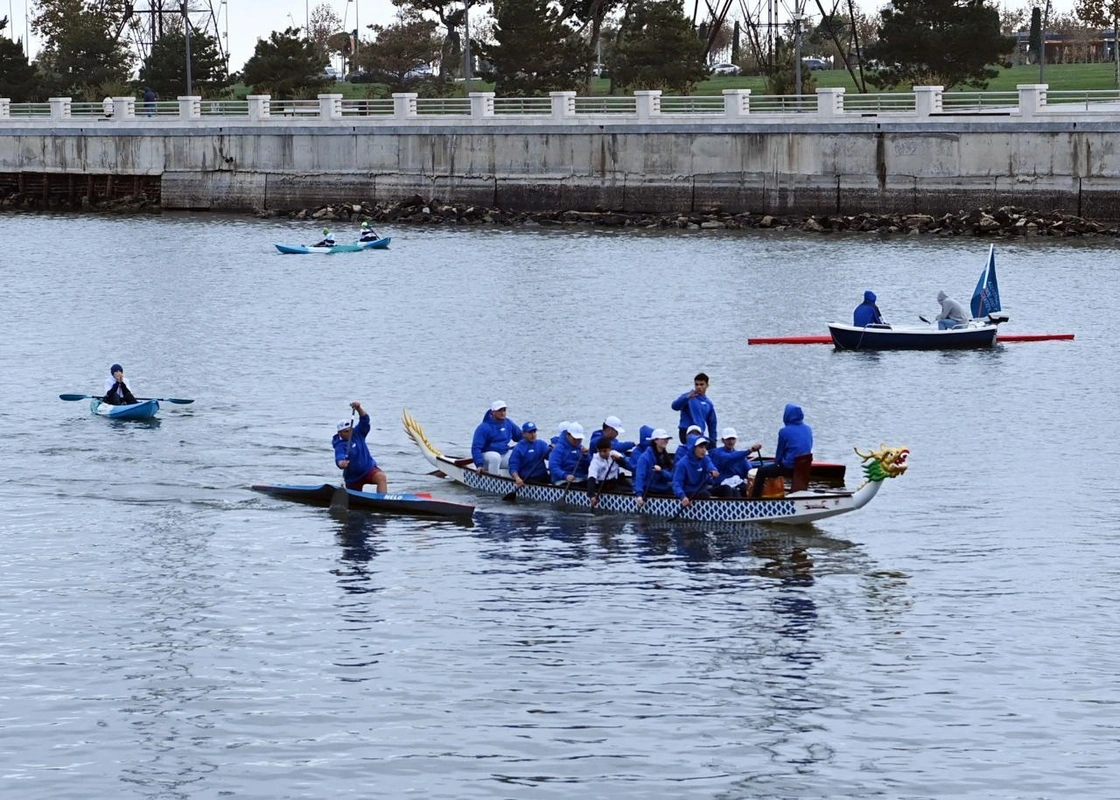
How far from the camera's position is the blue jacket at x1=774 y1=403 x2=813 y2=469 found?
28344 mm

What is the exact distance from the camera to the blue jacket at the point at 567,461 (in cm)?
2995

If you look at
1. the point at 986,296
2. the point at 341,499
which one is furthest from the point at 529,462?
the point at 986,296

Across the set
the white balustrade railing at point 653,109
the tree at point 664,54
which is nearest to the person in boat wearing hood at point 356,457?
the white balustrade railing at point 653,109

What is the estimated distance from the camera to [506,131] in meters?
79.7

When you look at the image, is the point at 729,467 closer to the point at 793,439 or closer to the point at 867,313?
the point at 793,439

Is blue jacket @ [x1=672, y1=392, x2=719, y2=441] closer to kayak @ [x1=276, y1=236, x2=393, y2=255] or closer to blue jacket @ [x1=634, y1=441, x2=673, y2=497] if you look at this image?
blue jacket @ [x1=634, y1=441, x2=673, y2=497]

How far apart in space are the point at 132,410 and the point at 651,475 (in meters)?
14.1

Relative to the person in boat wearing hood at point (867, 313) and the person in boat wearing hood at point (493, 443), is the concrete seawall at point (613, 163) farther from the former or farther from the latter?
the person in boat wearing hood at point (493, 443)

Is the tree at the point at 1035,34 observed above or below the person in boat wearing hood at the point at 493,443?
above

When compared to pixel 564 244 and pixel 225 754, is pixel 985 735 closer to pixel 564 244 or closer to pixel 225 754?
pixel 225 754

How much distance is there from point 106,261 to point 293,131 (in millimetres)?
15913

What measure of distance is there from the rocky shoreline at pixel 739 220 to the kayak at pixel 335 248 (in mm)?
9110

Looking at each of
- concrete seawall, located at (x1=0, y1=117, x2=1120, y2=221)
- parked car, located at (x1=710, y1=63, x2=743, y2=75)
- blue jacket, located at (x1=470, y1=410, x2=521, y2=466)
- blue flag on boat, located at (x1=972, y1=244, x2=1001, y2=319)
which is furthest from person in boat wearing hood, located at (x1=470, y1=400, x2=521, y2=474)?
parked car, located at (x1=710, y1=63, x2=743, y2=75)

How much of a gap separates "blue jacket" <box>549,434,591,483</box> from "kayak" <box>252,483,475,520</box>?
4.86 feet
